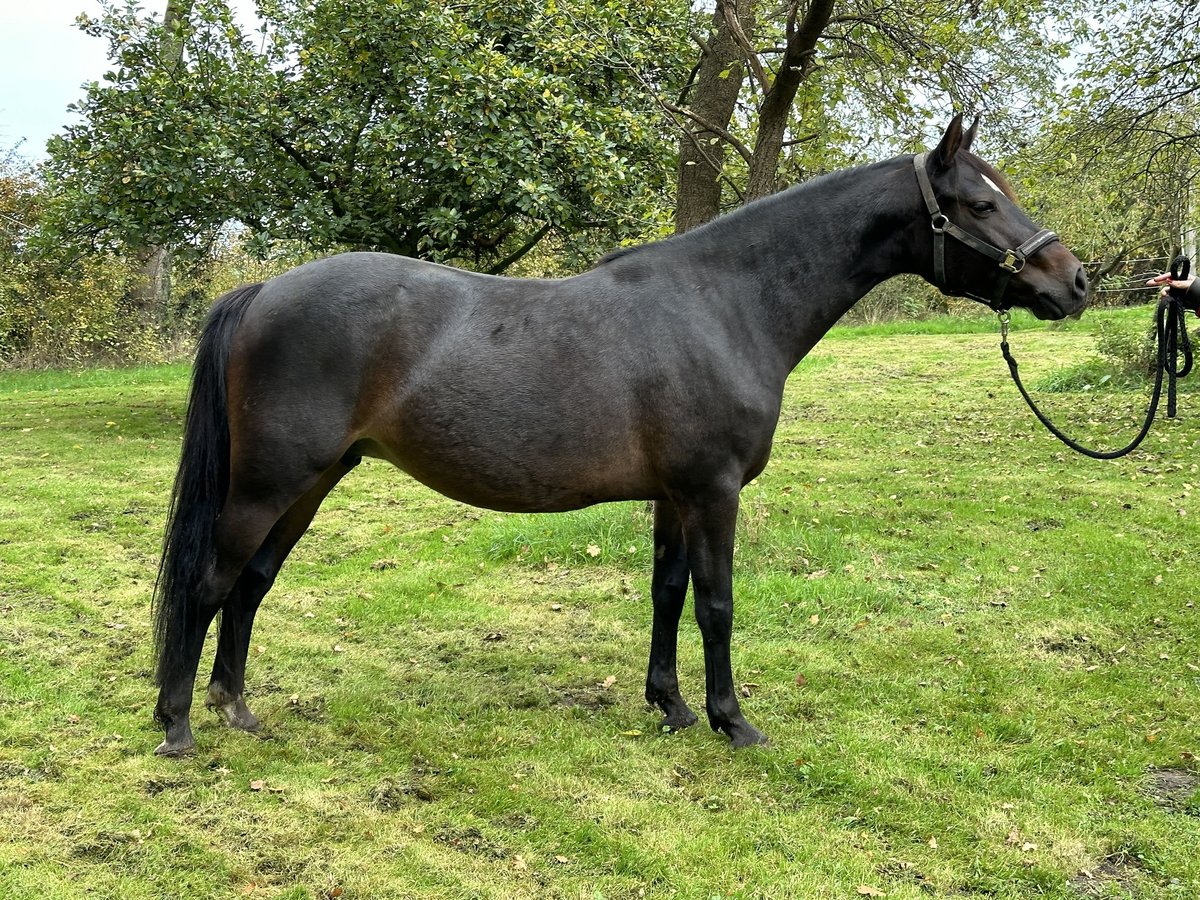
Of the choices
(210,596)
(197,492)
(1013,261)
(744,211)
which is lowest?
(210,596)

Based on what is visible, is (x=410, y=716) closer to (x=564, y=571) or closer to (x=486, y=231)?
(x=564, y=571)

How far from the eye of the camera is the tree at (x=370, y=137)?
363 inches

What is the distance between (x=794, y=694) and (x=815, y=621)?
979 mm

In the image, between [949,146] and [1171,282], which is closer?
[949,146]

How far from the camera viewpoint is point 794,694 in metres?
4.55

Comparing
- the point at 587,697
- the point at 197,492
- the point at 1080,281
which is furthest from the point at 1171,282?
the point at 197,492

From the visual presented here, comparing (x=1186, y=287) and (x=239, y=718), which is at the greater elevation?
(x=1186, y=287)

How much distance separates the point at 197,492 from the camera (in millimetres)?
3893

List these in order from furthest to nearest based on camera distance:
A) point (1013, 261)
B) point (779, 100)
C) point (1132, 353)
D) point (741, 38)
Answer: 1. point (1132, 353)
2. point (779, 100)
3. point (741, 38)
4. point (1013, 261)

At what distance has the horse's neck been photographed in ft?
13.0

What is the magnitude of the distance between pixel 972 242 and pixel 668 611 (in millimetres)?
2161

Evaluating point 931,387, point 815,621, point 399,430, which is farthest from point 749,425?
point 931,387

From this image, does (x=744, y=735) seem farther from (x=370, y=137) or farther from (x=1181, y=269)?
(x=370, y=137)

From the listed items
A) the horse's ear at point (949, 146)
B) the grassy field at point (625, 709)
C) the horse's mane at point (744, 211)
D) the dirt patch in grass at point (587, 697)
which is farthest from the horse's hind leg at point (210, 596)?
the horse's ear at point (949, 146)
